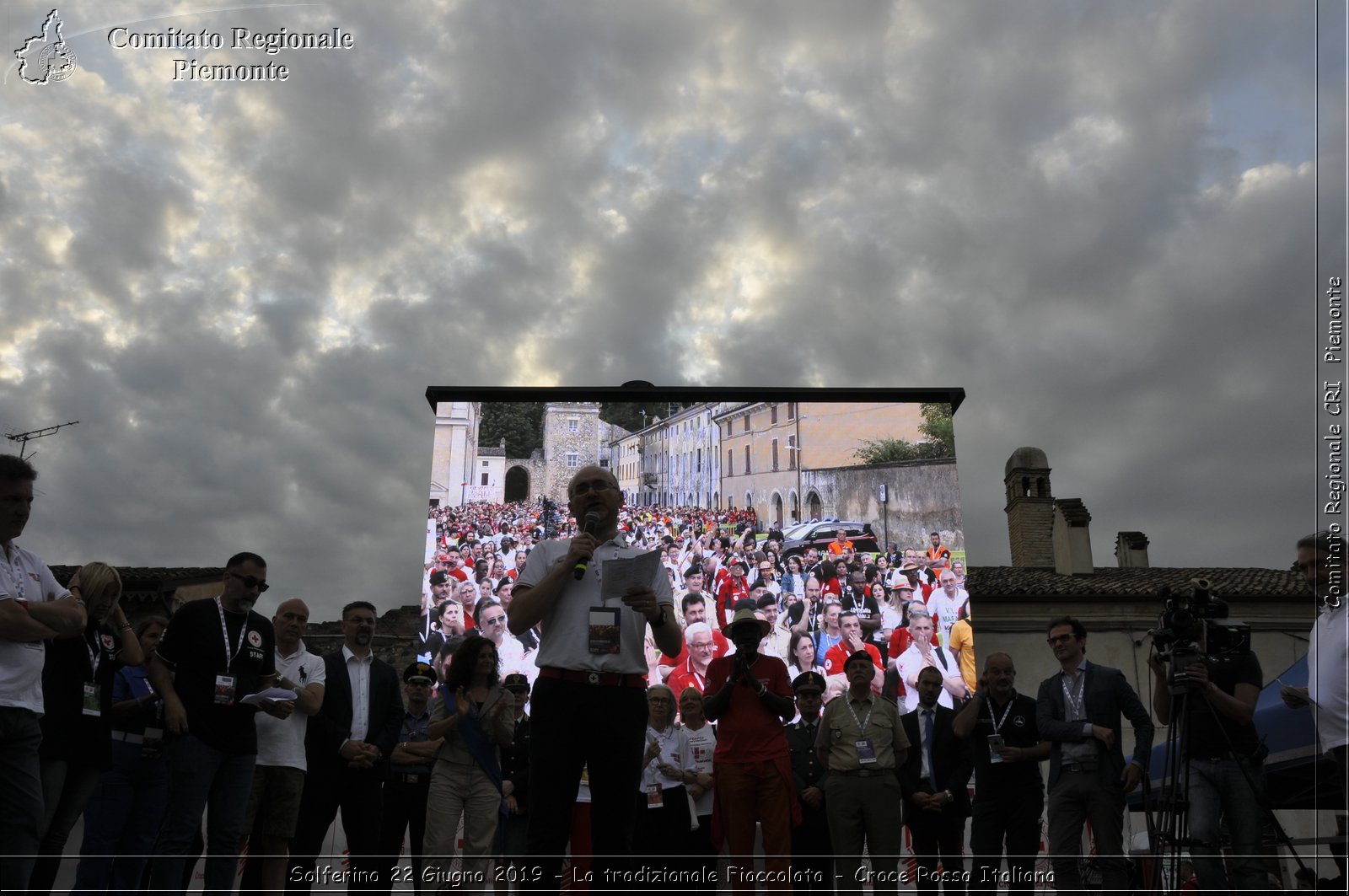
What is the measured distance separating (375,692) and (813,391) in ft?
32.6

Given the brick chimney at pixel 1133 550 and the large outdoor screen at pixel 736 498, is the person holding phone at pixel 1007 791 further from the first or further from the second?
the brick chimney at pixel 1133 550

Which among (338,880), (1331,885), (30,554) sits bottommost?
(338,880)

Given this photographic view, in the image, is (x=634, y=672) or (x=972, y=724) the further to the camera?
(x=972, y=724)

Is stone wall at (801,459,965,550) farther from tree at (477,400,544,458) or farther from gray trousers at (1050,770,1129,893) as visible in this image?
gray trousers at (1050,770,1129,893)

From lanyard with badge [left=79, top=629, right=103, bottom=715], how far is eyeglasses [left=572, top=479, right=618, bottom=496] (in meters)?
2.55

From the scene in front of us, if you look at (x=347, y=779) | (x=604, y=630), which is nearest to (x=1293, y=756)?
(x=604, y=630)

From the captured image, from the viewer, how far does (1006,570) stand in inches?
897

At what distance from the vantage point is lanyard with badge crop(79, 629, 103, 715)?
4.51 metres

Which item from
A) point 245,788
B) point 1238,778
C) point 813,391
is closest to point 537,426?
point 813,391

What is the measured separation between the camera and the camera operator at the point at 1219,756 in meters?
4.96

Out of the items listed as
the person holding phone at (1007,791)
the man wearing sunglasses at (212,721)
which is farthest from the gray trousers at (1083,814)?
the man wearing sunglasses at (212,721)

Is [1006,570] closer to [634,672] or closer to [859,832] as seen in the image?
[859,832]

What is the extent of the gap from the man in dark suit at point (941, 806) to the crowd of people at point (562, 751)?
0.02m

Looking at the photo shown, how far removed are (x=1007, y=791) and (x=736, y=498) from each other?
28.7 ft
